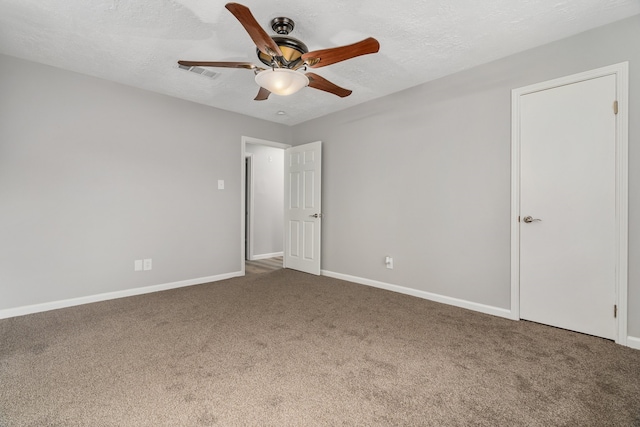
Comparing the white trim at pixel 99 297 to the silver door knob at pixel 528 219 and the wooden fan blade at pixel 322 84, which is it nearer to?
the wooden fan blade at pixel 322 84

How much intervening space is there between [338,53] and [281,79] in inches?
17.9

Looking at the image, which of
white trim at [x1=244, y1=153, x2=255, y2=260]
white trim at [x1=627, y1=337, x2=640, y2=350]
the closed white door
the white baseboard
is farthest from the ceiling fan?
the white baseboard

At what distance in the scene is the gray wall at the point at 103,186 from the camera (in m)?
2.85

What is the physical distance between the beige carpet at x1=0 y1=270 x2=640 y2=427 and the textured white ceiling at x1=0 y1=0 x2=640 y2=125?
250cm

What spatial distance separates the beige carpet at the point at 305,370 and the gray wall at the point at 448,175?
1.97 ft

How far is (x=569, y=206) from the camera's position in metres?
2.50

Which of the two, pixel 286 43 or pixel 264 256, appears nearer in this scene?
pixel 286 43

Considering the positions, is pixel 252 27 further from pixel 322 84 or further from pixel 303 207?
pixel 303 207

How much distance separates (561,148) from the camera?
8.29ft

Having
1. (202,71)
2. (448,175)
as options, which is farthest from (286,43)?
(448,175)

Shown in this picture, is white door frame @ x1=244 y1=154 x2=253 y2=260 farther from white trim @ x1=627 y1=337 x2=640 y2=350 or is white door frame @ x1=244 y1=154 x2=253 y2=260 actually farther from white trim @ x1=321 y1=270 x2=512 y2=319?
white trim @ x1=627 y1=337 x2=640 y2=350

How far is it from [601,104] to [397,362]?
2614 mm

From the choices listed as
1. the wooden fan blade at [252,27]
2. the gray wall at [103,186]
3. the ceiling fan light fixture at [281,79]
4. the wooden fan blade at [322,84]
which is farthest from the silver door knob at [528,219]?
the gray wall at [103,186]

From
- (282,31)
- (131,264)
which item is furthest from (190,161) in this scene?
(282,31)
